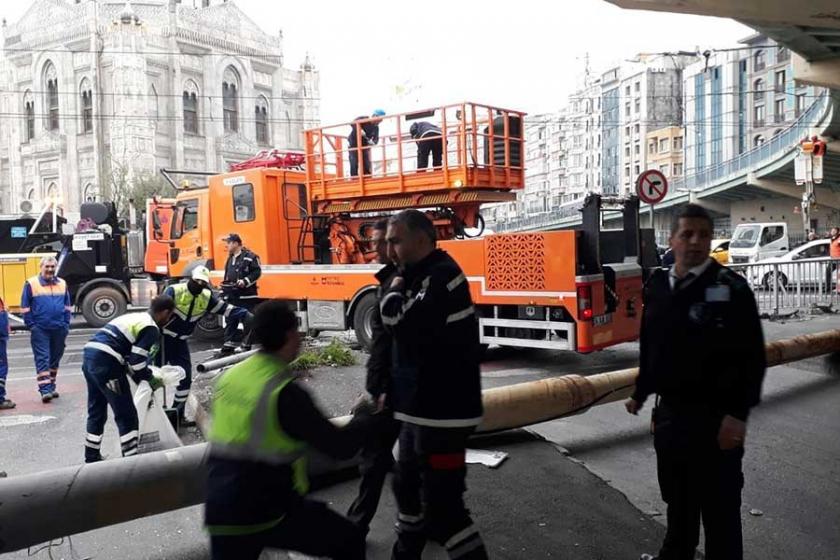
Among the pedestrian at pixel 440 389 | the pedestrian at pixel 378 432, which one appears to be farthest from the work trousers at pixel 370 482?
the pedestrian at pixel 440 389

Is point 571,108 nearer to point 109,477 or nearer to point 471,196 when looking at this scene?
point 471,196

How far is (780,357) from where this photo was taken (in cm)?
731

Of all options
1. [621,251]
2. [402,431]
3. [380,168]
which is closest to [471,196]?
[380,168]

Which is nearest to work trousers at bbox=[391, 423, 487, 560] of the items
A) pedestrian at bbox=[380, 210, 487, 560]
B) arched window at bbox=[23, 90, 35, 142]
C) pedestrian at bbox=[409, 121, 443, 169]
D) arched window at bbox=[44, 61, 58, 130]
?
pedestrian at bbox=[380, 210, 487, 560]

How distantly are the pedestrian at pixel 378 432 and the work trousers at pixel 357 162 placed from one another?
23.3 feet

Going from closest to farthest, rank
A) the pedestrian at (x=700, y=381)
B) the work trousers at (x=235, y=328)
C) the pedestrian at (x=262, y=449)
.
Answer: the pedestrian at (x=262, y=449) → the pedestrian at (x=700, y=381) → the work trousers at (x=235, y=328)

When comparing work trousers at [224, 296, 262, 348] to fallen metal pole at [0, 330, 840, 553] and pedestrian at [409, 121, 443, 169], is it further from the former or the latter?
fallen metal pole at [0, 330, 840, 553]

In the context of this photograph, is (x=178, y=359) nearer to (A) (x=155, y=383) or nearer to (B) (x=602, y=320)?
(A) (x=155, y=383)

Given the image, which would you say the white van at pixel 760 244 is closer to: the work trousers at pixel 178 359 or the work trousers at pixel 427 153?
the work trousers at pixel 427 153

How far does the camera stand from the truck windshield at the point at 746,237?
27125mm

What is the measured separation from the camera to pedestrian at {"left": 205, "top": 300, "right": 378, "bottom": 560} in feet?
8.43

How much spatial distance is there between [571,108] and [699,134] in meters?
42.8

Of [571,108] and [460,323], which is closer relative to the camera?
[460,323]

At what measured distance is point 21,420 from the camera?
24.9ft
